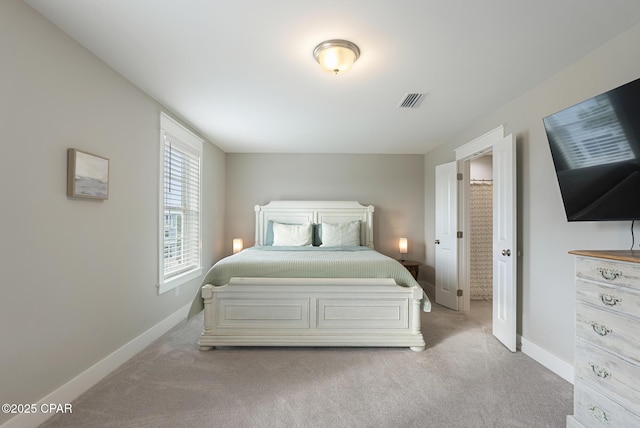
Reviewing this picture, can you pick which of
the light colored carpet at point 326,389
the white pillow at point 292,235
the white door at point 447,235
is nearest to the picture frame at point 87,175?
the light colored carpet at point 326,389

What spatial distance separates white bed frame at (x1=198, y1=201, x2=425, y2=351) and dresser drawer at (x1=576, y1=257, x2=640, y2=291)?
4.42 ft

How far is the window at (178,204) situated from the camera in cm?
319

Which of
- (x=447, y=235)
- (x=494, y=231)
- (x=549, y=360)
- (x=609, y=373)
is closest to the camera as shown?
(x=609, y=373)

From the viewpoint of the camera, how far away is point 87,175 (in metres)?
2.09

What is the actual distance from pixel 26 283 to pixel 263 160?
3.83m

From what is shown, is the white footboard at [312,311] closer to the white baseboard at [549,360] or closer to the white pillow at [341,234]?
the white baseboard at [549,360]

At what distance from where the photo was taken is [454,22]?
175 centimetres

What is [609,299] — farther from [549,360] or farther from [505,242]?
[505,242]

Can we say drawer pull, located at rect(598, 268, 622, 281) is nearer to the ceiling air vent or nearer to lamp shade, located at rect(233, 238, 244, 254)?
the ceiling air vent

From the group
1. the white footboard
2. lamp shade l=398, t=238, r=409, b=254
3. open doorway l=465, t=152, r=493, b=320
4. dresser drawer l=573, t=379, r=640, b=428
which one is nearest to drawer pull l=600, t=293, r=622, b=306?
dresser drawer l=573, t=379, r=640, b=428

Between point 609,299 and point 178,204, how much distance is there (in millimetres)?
3896

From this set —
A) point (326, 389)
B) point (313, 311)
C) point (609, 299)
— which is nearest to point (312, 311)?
point (313, 311)

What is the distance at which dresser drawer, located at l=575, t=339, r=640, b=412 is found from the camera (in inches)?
54.4

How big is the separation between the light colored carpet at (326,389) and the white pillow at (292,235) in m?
1.85
